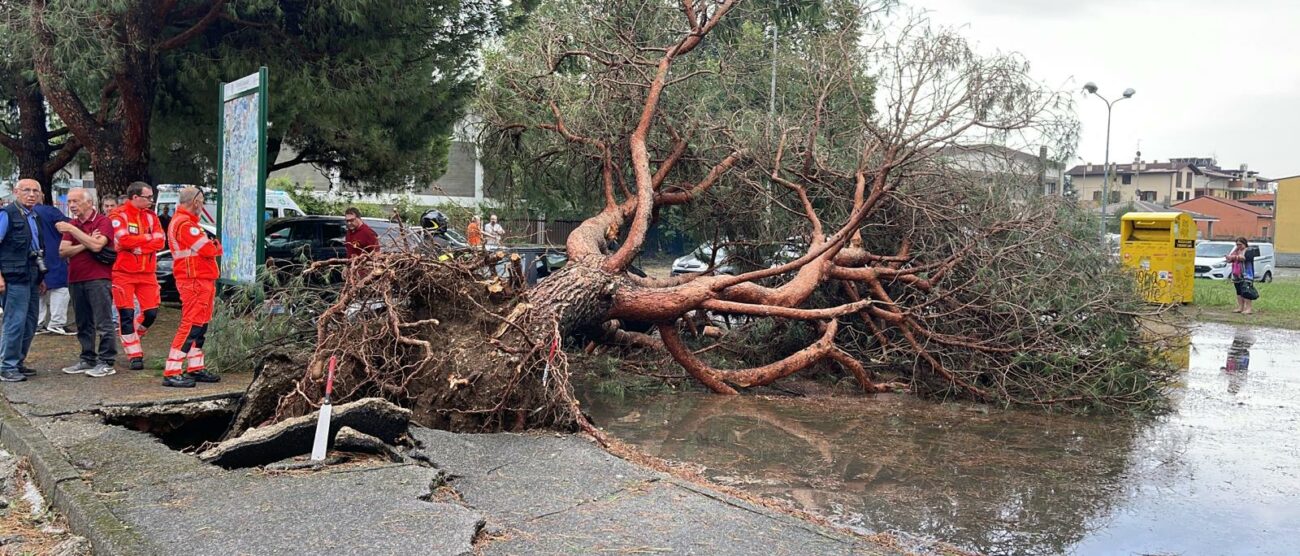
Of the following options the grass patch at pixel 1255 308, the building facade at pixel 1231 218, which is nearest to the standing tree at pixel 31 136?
the grass patch at pixel 1255 308

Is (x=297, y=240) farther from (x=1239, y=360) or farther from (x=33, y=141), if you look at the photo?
(x=1239, y=360)

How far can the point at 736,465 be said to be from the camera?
242 inches

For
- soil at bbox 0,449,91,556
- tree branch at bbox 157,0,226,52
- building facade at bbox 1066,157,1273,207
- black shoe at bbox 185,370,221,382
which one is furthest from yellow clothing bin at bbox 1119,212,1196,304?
building facade at bbox 1066,157,1273,207

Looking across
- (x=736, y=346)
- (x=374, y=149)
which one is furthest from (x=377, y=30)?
(x=736, y=346)

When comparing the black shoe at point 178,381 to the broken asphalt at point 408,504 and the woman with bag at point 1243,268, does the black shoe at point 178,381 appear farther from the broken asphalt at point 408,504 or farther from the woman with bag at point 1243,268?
the woman with bag at point 1243,268

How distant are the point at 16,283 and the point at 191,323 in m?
1.46

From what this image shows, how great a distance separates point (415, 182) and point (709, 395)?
12821 millimetres

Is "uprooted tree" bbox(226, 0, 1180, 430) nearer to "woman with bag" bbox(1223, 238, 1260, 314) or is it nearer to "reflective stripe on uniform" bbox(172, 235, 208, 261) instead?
"reflective stripe on uniform" bbox(172, 235, 208, 261)

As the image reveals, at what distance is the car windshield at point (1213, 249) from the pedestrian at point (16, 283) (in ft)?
108

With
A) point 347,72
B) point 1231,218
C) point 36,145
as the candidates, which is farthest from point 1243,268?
point 1231,218

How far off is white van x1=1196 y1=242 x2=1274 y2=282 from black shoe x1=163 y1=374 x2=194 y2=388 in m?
30.1

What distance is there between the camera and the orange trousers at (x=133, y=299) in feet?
24.6

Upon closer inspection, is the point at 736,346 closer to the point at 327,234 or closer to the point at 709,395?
the point at 709,395

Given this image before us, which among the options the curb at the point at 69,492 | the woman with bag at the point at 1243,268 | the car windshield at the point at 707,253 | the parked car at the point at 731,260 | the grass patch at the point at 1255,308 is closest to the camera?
the curb at the point at 69,492
